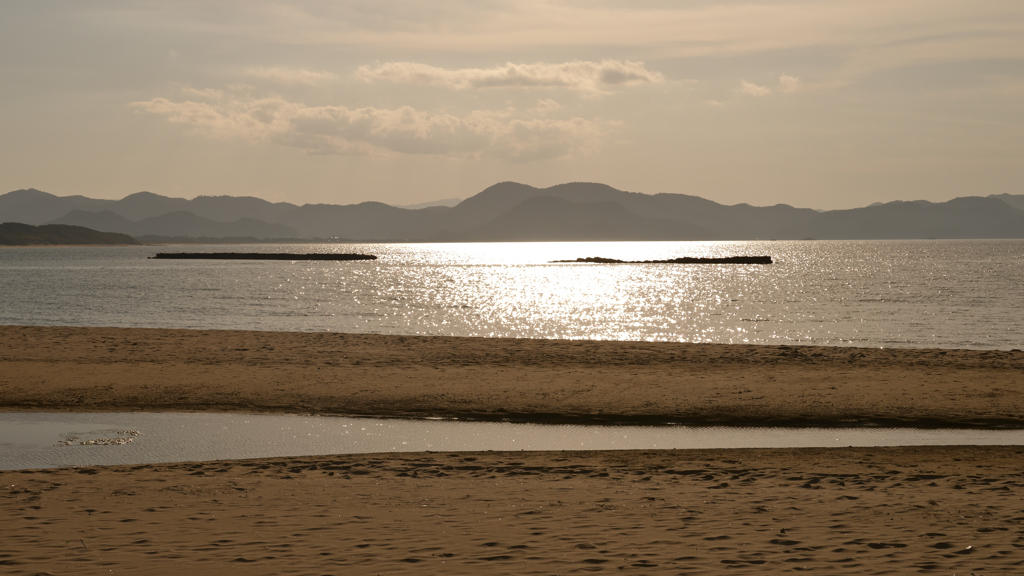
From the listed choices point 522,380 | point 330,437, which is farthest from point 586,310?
point 330,437

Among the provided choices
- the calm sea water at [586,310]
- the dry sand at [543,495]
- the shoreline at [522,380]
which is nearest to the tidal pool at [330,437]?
the shoreline at [522,380]

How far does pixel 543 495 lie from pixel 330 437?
7.42 m

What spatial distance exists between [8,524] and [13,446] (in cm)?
741

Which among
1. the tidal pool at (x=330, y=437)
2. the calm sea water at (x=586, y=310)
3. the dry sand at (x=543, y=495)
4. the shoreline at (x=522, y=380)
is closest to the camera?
the dry sand at (x=543, y=495)

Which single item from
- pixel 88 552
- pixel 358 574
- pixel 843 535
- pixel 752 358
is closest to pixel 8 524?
pixel 88 552

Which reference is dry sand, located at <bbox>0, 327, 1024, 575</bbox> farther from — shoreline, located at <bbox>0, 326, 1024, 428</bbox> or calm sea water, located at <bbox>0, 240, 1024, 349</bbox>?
calm sea water, located at <bbox>0, 240, 1024, 349</bbox>

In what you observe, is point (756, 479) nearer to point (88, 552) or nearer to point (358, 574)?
point (358, 574)

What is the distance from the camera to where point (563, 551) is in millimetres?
8805

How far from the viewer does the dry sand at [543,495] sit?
8555mm

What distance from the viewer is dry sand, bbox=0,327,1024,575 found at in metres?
8.55

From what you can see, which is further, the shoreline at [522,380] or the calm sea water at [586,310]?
the calm sea water at [586,310]

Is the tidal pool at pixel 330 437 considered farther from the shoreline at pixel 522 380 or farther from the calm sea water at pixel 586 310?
the calm sea water at pixel 586 310

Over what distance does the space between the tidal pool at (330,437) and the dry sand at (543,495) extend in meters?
1.21

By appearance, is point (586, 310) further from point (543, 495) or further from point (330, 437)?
point (543, 495)
